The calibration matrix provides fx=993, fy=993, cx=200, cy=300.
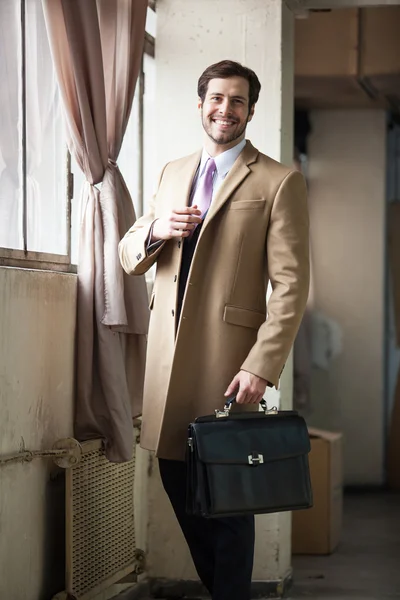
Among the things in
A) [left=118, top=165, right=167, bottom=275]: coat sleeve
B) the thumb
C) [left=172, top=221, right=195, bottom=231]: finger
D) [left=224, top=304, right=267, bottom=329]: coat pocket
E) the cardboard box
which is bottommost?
the cardboard box

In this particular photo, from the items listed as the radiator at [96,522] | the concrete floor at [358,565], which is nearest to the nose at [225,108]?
the radiator at [96,522]

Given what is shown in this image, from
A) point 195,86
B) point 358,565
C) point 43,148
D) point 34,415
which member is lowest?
point 358,565

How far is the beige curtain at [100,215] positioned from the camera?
3.14 metres

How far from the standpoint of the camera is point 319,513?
4.73 m

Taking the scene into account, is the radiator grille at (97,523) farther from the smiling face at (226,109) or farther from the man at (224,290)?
the smiling face at (226,109)

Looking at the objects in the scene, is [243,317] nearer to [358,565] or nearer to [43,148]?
[43,148]

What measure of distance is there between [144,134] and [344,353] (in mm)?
2949

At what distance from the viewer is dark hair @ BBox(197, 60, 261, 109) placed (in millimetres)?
2797

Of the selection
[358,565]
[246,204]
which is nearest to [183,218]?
[246,204]

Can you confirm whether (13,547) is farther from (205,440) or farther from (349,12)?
(349,12)

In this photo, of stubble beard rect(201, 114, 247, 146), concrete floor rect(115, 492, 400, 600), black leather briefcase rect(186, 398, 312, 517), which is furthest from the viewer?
concrete floor rect(115, 492, 400, 600)

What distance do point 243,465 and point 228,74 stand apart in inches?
42.8

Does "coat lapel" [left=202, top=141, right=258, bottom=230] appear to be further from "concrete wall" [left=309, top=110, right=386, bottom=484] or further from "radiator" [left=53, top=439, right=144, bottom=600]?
"concrete wall" [left=309, top=110, right=386, bottom=484]

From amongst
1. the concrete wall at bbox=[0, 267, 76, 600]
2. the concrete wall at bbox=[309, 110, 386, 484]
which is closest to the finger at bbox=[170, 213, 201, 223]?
the concrete wall at bbox=[0, 267, 76, 600]
